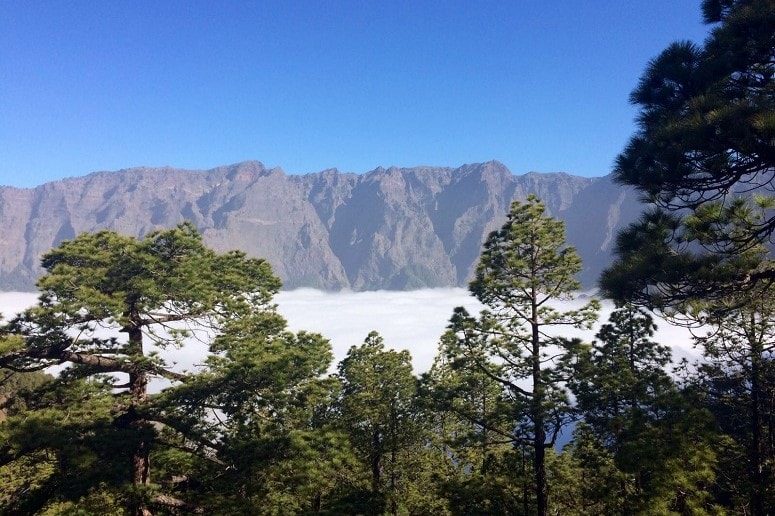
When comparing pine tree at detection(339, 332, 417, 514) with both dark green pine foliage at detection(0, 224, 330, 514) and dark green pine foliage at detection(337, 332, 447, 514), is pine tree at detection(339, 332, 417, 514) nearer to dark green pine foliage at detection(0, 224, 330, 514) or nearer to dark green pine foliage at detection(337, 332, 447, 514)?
dark green pine foliage at detection(337, 332, 447, 514)

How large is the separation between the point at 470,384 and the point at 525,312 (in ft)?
11.3

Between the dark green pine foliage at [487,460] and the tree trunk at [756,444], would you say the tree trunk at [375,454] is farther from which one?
the tree trunk at [756,444]

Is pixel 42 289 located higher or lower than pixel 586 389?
higher

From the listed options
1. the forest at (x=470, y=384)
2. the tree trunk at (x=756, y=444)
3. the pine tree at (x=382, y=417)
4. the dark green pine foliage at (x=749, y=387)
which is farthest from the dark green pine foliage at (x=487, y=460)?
the tree trunk at (x=756, y=444)

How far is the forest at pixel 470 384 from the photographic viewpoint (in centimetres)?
1054

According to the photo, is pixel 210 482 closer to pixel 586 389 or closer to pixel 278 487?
pixel 278 487

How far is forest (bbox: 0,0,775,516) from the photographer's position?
10.5 meters

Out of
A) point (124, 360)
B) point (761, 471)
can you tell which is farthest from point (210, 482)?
point (761, 471)

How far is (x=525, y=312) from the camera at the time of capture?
17.1 metres

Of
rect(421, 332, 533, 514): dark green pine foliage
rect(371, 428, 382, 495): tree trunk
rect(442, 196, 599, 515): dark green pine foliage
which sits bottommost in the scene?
rect(371, 428, 382, 495): tree trunk

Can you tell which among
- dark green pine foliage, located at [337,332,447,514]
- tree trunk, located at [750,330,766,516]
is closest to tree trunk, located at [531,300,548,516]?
tree trunk, located at [750,330,766,516]

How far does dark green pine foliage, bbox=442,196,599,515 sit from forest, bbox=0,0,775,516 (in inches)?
2.6

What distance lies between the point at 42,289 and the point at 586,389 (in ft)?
59.2

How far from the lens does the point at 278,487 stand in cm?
1458
